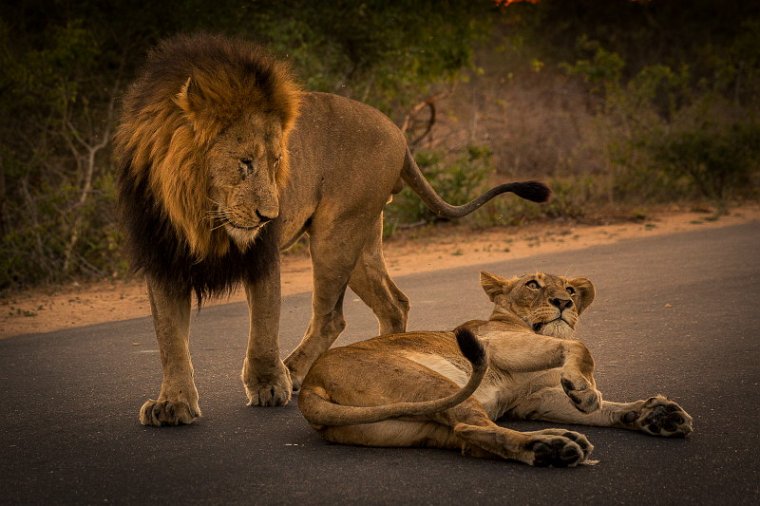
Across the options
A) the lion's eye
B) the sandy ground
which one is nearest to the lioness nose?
the lion's eye

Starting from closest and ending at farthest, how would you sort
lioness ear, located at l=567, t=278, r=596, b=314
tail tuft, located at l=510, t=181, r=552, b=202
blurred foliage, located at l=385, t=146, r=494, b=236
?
lioness ear, located at l=567, t=278, r=596, b=314 < tail tuft, located at l=510, t=181, r=552, b=202 < blurred foliage, located at l=385, t=146, r=494, b=236

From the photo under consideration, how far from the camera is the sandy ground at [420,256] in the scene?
8.17 metres

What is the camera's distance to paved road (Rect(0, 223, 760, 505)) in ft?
11.0

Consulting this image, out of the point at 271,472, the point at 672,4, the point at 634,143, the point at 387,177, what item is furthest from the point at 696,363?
the point at 672,4

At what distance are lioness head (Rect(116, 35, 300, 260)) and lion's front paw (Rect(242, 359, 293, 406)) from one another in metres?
0.62

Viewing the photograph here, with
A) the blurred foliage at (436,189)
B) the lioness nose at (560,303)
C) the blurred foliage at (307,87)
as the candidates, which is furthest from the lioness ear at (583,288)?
the blurred foliage at (436,189)

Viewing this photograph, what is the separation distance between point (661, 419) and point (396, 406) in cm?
106

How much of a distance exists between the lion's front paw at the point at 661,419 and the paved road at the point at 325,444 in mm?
52

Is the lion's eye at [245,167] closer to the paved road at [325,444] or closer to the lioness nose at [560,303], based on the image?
the paved road at [325,444]

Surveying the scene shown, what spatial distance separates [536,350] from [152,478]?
160 cm

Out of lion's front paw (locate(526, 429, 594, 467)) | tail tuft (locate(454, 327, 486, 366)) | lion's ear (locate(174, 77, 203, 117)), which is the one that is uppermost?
lion's ear (locate(174, 77, 203, 117))

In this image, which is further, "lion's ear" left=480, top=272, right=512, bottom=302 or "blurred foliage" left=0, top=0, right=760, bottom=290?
"blurred foliage" left=0, top=0, right=760, bottom=290

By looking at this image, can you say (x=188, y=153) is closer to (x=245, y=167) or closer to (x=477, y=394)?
(x=245, y=167)

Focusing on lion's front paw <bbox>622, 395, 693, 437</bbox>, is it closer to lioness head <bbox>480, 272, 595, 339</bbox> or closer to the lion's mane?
lioness head <bbox>480, 272, 595, 339</bbox>
